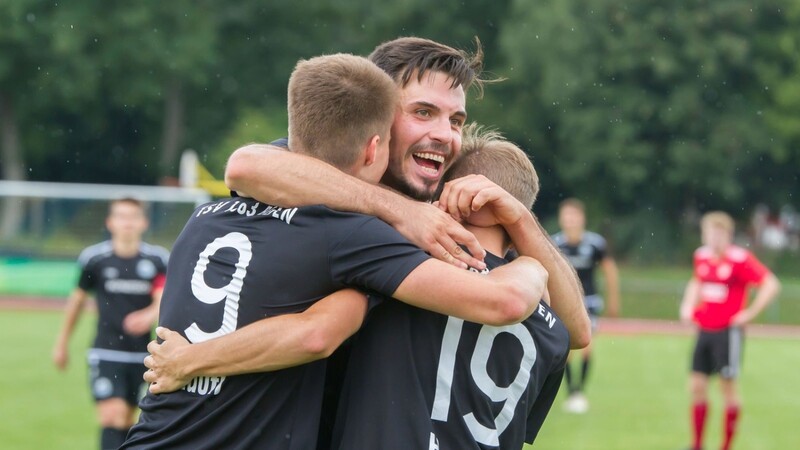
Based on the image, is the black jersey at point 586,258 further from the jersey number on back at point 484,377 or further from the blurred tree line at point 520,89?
the blurred tree line at point 520,89

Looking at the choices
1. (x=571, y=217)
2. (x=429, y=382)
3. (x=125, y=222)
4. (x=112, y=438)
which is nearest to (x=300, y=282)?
(x=429, y=382)

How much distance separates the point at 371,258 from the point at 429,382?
14.4 inches

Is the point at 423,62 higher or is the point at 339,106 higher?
the point at 423,62

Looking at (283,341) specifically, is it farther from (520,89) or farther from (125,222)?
(520,89)

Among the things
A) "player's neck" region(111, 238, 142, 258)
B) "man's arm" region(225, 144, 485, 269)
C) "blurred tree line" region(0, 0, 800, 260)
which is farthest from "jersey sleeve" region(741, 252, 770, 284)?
"blurred tree line" region(0, 0, 800, 260)

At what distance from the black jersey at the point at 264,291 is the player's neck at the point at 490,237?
1.12ft

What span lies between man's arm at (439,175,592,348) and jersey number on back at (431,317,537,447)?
26 centimetres

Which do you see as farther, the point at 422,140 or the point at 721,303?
→ the point at 721,303

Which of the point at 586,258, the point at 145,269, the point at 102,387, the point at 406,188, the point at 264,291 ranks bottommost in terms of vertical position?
the point at 102,387

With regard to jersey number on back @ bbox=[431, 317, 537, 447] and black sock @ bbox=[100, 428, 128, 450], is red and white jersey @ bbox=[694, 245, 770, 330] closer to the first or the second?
black sock @ bbox=[100, 428, 128, 450]

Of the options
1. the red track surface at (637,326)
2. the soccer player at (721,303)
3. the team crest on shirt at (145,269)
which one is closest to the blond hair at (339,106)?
the team crest on shirt at (145,269)

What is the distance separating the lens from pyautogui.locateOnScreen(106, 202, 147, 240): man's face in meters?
9.49

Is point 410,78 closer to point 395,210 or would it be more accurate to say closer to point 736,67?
point 395,210

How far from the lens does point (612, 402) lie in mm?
13477
